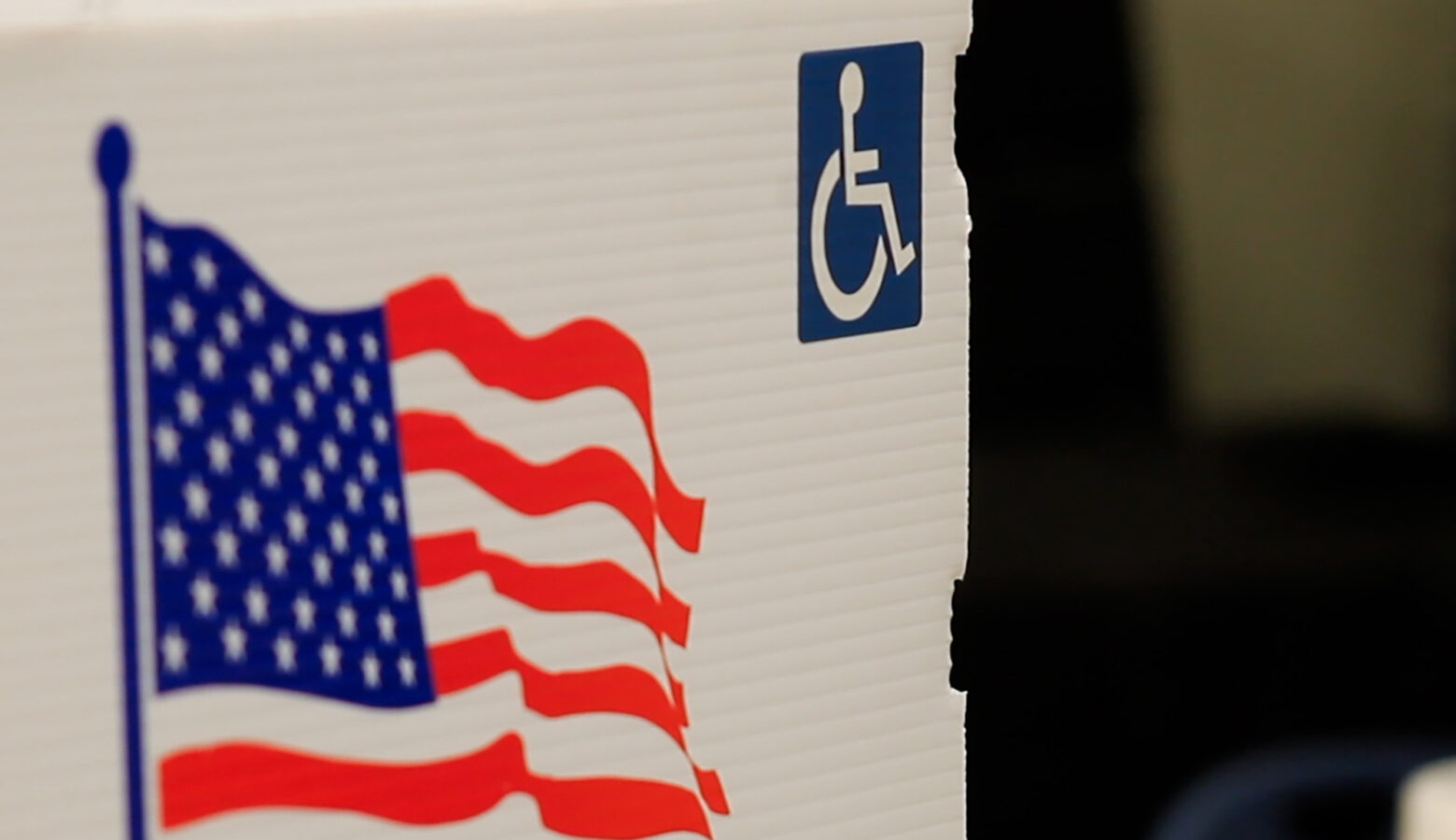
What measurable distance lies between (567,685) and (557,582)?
7 cm

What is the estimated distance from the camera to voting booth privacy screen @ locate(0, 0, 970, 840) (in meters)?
1.16

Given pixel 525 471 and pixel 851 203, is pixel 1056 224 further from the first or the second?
pixel 525 471

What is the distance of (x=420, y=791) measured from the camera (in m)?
1.29

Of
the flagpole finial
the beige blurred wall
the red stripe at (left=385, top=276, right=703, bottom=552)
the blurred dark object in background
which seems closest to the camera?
the flagpole finial

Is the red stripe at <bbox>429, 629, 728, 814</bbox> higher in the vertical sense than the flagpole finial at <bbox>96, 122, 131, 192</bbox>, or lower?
lower

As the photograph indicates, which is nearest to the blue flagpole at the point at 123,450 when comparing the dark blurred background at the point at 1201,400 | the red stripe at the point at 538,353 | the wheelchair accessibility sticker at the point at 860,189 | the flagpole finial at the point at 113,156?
the flagpole finial at the point at 113,156

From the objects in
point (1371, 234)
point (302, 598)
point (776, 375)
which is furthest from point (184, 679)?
point (1371, 234)

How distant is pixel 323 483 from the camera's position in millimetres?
1237

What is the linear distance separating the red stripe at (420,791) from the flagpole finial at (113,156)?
326 mm

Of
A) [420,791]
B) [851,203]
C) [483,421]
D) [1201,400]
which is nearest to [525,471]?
[483,421]

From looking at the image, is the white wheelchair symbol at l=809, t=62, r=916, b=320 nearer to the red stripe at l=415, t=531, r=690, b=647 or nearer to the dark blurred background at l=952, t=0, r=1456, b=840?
the red stripe at l=415, t=531, r=690, b=647

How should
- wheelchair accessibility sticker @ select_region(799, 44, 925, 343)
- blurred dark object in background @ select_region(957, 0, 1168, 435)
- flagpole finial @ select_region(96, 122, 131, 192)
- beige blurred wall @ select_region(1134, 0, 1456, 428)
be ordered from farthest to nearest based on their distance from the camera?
beige blurred wall @ select_region(1134, 0, 1456, 428) → blurred dark object in background @ select_region(957, 0, 1168, 435) → wheelchair accessibility sticker @ select_region(799, 44, 925, 343) → flagpole finial @ select_region(96, 122, 131, 192)

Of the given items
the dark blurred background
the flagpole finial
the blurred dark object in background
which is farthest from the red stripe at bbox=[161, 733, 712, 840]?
the blurred dark object in background

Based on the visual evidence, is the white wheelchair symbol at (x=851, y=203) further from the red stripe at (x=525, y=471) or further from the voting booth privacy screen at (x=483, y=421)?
the red stripe at (x=525, y=471)
